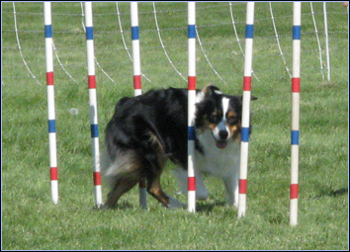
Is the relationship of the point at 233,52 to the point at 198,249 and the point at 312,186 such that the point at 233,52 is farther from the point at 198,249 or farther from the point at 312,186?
the point at 198,249

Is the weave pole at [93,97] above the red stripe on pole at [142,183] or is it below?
above

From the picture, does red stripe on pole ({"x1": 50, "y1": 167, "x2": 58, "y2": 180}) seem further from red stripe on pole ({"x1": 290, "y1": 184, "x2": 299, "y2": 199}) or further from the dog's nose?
red stripe on pole ({"x1": 290, "y1": 184, "x2": 299, "y2": 199})

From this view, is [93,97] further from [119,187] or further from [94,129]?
[119,187]

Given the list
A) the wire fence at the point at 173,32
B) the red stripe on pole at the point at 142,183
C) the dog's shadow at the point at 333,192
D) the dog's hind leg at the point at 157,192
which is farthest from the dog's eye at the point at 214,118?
the wire fence at the point at 173,32

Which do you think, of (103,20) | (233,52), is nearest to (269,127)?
(233,52)

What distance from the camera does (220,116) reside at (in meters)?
5.96

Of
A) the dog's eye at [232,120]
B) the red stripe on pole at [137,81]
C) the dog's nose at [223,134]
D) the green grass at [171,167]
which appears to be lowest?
the green grass at [171,167]

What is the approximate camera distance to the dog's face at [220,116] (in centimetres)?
593

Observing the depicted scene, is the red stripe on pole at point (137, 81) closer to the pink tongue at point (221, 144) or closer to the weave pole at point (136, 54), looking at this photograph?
the weave pole at point (136, 54)

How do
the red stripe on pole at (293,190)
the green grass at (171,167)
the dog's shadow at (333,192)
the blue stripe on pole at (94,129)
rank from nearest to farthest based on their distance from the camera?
the green grass at (171,167), the red stripe on pole at (293,190), the blue stripe on pole at (94,129), the dog's shadow at (333,192)

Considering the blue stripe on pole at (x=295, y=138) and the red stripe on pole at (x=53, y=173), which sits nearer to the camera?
the blue stripe on pole at (x=295, y=138)

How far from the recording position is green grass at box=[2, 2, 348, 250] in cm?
520

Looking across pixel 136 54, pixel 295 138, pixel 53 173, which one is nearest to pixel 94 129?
pixel 53 173

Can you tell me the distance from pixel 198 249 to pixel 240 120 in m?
1.50
